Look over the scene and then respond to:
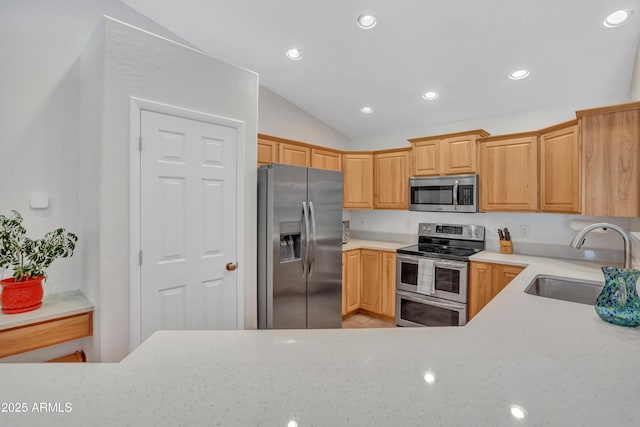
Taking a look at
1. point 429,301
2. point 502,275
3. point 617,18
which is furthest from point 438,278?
point 617,18

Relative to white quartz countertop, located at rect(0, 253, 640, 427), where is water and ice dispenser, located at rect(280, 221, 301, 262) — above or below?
above

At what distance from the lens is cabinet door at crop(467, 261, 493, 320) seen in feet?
10.0

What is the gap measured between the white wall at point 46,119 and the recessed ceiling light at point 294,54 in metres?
1.55

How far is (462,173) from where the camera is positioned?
3.48 metres

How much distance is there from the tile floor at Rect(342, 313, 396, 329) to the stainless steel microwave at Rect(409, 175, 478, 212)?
1.48 meters

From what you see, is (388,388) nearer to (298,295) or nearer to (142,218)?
(142,218)

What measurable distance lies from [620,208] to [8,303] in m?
3.92

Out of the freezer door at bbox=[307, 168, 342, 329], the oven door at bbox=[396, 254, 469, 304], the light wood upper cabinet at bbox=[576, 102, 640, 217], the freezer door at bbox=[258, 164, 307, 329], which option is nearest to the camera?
the light wood upper cabinet at bbox=[576, 102, 640, 217]

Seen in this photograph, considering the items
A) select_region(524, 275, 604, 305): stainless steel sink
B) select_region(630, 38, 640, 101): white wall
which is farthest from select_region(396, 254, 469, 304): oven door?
Result: select_region(630, 38, 640, 101): white wall

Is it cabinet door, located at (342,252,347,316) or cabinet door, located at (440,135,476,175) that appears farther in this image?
cabinet door, located at (342,252,347,316)

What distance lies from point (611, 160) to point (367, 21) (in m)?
2.07

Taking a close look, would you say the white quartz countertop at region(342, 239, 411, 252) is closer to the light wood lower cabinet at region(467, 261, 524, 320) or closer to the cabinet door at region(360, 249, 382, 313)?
the cabinet door at region(360, 249, 382, 313)

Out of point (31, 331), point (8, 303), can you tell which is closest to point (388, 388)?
point (31, 331)

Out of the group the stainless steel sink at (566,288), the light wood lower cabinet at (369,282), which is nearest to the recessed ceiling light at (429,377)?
the stainless steel sink at (566,288)
